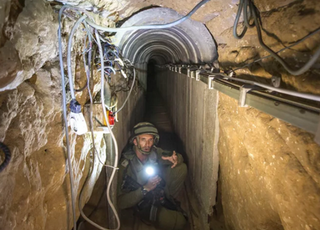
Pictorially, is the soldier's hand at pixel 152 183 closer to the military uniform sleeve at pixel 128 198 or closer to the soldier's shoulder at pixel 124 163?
the military uniform sleeve at pixel 128 198

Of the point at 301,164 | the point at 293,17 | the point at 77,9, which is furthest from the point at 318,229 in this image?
the point at 77,9

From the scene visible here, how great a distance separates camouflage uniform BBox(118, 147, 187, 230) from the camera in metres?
4.02

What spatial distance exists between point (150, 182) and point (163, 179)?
571 millimetres

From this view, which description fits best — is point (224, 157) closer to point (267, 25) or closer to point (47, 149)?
point (267, 25)

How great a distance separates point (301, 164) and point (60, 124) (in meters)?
1.91

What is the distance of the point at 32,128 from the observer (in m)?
1.47

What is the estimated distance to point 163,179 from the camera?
4609 millimetres

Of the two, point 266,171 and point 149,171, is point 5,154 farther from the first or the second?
point 149,171

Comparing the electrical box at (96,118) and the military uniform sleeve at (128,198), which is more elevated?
the electrical box at (96,118)

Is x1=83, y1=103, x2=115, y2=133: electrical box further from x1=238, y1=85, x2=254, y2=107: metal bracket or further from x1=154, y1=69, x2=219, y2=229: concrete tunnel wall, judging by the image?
x1=154, y1=69, x2=219, y2=229: concrete tunnel wall

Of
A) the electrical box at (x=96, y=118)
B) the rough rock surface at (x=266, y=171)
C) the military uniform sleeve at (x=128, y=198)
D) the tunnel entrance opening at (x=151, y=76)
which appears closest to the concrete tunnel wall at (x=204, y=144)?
the rough rock surface at (x=266, y=171)

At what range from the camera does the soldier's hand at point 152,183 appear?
4.08m

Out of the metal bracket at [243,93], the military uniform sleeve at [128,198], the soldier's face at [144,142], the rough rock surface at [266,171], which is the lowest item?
the military uniform sleeve at [128,198]

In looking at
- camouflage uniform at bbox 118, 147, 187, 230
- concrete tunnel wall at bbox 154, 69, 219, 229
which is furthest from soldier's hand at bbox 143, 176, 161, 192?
concrete tunnel wall at bbox 154, 69, 219, 229
